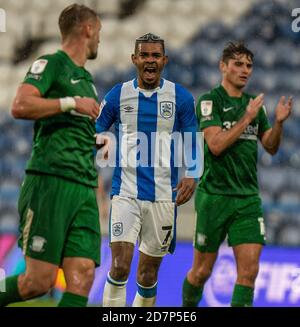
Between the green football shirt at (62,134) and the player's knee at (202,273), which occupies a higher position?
the green football shirt at (62,134)

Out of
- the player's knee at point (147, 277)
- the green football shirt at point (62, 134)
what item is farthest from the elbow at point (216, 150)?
the green football shirt at point (62, 134)

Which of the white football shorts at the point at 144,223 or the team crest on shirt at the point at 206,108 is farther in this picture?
the team crest on shirt at the point at 206,108

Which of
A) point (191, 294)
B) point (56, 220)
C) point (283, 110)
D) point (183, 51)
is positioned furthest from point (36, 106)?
point (183, 51)

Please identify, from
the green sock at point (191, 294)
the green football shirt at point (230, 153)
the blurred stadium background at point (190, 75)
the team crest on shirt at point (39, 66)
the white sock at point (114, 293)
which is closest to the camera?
the team crest on shirt at point (39, 66)

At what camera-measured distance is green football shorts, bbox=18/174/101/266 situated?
493 centimetres

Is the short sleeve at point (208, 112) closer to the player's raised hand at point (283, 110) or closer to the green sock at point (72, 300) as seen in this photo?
the player's raised hand at point (283, 110)

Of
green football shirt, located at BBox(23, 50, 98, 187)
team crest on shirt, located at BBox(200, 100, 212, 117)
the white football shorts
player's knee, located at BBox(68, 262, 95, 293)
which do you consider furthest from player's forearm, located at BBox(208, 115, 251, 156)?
player's knee, located at BBox(68, 262, 95, 293)

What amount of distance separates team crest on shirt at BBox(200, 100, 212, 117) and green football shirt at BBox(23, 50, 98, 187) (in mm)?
1638

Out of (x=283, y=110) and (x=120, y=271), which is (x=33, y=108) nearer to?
(x=120, y=271)

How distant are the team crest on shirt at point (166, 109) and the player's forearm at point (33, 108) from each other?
1477mm

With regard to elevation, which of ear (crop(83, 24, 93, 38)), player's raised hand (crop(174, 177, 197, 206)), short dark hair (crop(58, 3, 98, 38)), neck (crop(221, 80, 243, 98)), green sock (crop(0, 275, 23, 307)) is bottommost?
green sock (crop(0, 275, 23, 307))

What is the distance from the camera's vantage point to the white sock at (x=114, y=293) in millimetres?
6105

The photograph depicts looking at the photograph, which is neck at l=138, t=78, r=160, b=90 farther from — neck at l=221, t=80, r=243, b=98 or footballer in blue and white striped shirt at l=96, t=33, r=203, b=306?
neck at l=221, t=80, r=243, b=98

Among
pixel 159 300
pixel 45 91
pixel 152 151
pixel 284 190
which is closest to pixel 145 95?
pixel 152 151
